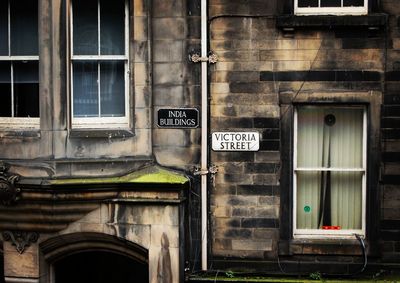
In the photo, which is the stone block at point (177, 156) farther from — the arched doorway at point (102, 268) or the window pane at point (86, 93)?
the arched doorway at point (102, 268)

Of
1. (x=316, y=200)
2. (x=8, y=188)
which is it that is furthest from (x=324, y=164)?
(x=8, y=188)

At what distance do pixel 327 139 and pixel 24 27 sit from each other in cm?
449

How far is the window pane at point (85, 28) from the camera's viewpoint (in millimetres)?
7949

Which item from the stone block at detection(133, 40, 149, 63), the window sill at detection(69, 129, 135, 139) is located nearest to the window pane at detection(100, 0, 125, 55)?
the stone block at detection(133, 40, 149, 63)

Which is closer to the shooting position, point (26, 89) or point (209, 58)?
point (209, 58)

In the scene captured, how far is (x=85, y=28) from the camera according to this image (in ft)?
26.1

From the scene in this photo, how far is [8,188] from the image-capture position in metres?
7.57

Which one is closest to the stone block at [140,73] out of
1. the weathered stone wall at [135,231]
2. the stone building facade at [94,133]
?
the stone building facade at [94,133]

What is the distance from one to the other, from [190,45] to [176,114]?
3.13 ft

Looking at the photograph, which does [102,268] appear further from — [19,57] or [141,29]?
[141,29]

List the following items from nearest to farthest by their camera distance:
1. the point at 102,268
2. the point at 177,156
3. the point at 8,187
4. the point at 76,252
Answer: the point at 8,187 < the point at 177,156 < the point at 76,252 < the point at 102,268

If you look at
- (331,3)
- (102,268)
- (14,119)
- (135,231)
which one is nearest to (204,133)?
(135,231)

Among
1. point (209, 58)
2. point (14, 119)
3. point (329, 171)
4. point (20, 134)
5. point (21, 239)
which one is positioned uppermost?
point (209, 58)

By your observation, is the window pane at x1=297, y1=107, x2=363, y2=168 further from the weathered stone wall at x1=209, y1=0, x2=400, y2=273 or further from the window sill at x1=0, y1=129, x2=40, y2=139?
the window sill at x1=0, y1=129, x2=40, y2=139
